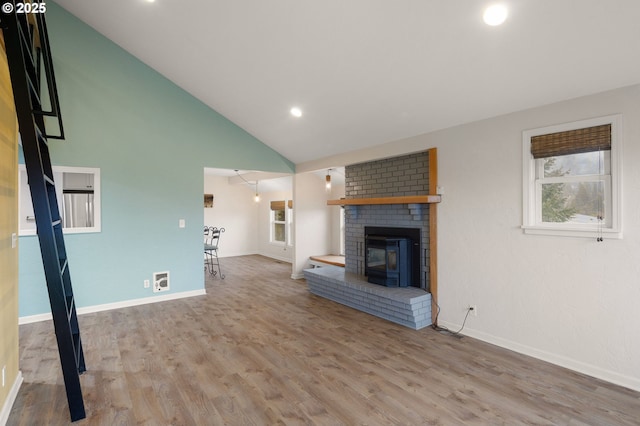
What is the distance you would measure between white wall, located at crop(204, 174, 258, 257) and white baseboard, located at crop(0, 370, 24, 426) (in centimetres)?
660

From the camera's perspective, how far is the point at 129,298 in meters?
4.77

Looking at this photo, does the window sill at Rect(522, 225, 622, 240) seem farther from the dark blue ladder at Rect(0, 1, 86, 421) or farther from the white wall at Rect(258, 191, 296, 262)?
the white wall at Rect(258, 191, 296, 262)

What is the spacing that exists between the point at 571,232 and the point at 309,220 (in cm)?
460

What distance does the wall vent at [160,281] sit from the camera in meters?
4.98

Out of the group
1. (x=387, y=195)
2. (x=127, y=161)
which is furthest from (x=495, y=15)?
(x=127, y=161)

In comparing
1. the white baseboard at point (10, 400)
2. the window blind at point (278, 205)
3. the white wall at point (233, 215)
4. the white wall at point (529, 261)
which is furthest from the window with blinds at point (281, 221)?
the white baseboard at point (10, 400)

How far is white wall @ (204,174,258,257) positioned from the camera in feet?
30.0

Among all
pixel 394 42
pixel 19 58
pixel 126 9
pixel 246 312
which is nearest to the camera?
pixel 19 58

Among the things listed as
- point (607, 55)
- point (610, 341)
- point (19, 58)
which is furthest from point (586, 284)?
point (19, 58)

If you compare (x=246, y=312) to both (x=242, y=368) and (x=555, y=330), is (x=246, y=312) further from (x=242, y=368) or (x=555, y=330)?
(x=555, y=330)

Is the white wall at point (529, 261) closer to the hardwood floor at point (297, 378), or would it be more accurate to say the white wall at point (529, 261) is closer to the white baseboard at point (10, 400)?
the hardwood floor at point (297, 378)

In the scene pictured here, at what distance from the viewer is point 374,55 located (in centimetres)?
314

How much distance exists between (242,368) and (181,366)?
0.56m

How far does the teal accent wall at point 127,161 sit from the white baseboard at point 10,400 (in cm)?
197
